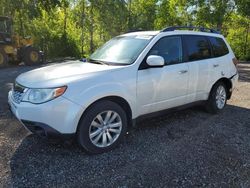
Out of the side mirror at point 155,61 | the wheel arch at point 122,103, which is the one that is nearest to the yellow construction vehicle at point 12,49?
the wheel arch at point 122,103

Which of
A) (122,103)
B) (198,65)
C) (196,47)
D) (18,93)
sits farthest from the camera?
(196,47)

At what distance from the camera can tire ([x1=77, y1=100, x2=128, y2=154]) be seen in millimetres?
4078

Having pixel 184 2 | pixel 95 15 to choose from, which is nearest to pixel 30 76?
pixel 184 2

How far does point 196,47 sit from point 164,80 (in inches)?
49.5

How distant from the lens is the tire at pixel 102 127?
4078 mm

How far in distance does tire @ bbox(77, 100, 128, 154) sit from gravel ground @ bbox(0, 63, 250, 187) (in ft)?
0.46

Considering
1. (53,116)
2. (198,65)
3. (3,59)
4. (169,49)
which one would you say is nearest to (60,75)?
(53,116)

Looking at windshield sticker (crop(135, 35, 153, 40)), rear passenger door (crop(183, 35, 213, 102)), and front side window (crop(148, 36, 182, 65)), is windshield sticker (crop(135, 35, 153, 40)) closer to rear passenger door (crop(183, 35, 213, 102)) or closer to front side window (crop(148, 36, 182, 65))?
front side window (crop(148, 36, 182, 65))

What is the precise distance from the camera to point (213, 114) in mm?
6324

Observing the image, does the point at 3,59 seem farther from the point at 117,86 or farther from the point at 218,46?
the point at 117,86

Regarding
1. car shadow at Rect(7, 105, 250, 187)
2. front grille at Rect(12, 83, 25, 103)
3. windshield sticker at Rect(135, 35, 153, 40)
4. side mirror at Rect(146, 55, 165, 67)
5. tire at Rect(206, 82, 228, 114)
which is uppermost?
windshield sticker at Rect(135, 35, 153, 40)

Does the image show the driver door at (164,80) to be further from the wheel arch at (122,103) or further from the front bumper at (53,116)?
the front bumper at (53,116)

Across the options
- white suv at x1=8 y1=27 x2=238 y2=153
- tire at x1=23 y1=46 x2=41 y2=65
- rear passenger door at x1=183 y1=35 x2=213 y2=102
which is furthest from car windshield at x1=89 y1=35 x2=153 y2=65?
tire at x1=23 y1=46 x2=41 y2=65

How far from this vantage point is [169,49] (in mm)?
5188
